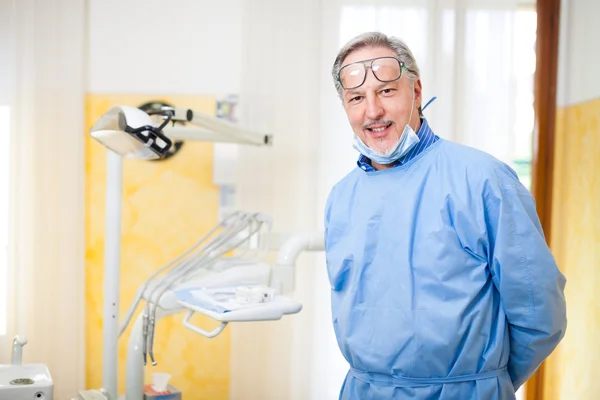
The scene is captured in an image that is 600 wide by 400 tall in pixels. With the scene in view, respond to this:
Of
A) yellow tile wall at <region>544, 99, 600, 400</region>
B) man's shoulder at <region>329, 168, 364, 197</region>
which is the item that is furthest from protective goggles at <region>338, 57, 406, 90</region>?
yellow tile wall at <region>544, 99, 600, 400</region>

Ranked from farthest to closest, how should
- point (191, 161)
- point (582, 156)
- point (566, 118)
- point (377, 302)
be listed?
point (191, 161) → point (566, 118) → point (582, 156) → point (377, 302)

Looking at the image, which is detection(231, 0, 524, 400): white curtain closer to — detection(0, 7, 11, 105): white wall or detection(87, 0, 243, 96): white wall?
detection(87, 0, 243, 96): white wall

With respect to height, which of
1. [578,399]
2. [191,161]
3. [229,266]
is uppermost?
[191,161]

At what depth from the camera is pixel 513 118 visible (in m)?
3.17

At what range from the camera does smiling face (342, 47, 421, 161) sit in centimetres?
158

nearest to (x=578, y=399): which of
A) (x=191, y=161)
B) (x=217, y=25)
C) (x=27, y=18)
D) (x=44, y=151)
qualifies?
(x=191, y=161)

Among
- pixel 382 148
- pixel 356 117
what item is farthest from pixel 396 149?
pixel 356 117

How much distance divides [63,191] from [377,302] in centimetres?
208

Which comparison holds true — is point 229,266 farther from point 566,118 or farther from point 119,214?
point 566,118

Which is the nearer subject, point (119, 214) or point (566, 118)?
point (119, 214)

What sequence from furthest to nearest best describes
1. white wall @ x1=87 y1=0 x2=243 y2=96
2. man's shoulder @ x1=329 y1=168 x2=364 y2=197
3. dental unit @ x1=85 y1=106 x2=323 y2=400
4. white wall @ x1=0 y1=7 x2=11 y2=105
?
white wall @ x1=87 y1=0 x2=243 y2=96 → white wall @ x1=0 y1=7 x2=11 y2=105 → dental unit @ x1=85 y1=106 x2=323 y2=400 → man's shoulder @ x1=329 y1=168 x2=364 y2=197

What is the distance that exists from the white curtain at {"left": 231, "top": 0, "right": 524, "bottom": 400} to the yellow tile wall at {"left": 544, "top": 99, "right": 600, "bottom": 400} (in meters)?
0.32

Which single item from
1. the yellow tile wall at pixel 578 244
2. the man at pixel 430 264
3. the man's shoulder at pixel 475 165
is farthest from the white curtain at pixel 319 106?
the man's shoulder at pixel 475 165

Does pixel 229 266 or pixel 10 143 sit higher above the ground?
pixel 10 143
